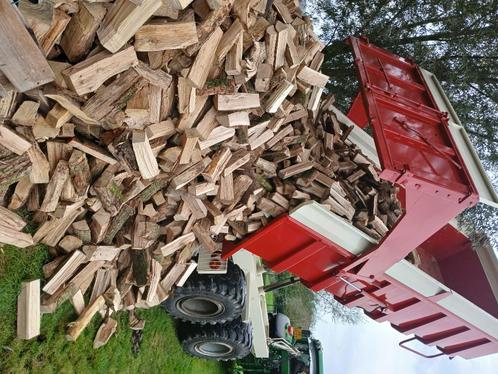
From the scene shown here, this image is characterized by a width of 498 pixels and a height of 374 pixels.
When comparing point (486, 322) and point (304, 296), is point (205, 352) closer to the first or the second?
point (486, 322)

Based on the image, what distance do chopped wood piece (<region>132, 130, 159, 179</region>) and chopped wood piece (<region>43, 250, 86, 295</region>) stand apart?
779 mm

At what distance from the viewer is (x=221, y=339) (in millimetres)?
5141

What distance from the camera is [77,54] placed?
2484 mm

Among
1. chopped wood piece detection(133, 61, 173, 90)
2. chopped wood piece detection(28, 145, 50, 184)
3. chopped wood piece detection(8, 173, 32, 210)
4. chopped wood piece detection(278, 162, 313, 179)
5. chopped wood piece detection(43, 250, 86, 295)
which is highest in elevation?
chopped wood piece detection(278, 162, 313, 179)

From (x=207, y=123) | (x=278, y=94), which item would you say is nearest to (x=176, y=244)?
(x=207, y=123)

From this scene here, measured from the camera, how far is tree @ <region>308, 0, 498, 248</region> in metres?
5.12

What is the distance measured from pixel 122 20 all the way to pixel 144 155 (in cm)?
87

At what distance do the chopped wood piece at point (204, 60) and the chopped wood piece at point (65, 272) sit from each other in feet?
4.79

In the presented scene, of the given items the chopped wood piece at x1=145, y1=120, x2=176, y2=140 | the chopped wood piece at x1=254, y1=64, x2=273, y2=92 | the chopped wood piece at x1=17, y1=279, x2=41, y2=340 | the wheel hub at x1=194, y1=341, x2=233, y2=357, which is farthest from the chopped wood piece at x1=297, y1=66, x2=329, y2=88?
the wheel hub at x1=194, y1=341, x2=233, y2=357

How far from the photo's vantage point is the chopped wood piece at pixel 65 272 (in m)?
3.21

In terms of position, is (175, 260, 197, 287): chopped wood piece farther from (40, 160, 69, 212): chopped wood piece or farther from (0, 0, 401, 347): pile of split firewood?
(40, 160, 69, 212): chopped wood piece

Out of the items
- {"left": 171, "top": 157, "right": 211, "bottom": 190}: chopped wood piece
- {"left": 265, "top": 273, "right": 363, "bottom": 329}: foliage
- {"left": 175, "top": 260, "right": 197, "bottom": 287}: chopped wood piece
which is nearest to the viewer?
{"left": 171, "top": 157, "right": 211, "bottom": 190}: chopped wood piece

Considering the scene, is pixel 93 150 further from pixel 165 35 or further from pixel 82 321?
pixel 82 321

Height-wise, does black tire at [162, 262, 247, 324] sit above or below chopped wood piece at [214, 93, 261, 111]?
below
